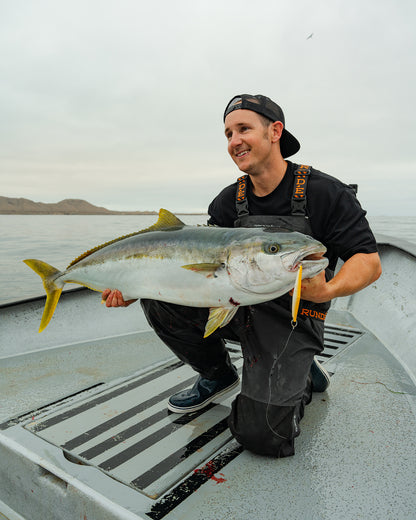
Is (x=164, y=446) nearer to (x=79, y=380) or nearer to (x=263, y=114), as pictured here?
(x=79, y=380)

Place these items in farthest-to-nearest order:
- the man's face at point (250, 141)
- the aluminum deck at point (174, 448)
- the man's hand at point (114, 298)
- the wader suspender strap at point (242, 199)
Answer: the wader suspender strap at point (242, 199), the man's face at point (250, 141), the man's hand at point (114, 298), the aluminum deck at point (174, 448)

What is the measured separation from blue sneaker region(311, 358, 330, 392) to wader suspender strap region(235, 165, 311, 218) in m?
1.23

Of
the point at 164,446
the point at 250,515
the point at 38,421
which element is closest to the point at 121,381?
the point at 38,421

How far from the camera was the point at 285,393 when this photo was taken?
2.46m

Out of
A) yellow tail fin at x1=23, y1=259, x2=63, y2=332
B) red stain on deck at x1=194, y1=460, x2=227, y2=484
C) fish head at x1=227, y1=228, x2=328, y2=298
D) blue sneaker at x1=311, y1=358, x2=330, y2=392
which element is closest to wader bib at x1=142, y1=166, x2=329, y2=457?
blue sneaker at x1=311, y1=358, x2=330, y2=392

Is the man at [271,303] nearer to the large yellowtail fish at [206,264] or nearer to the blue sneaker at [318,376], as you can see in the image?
the blue sneaker at [318,376]

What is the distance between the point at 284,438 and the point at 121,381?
5.09 feet

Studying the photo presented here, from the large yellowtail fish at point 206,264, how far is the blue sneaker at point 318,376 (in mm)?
1166

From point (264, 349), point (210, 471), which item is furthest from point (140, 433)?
point (264, 349)

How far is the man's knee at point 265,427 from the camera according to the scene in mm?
2287

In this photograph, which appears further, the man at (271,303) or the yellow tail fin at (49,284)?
the yellow tail fin at (49,284)

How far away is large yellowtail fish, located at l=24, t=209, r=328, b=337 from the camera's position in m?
2.11

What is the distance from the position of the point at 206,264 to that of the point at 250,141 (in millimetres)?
1182

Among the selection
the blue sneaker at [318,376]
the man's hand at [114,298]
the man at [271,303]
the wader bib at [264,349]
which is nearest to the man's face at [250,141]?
the man at [271,303]
